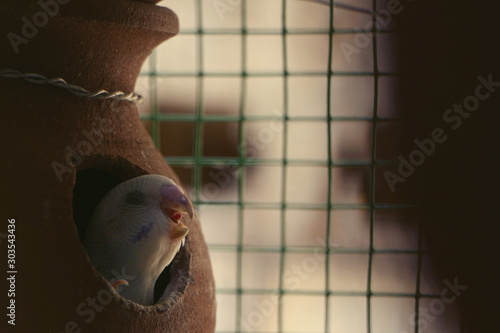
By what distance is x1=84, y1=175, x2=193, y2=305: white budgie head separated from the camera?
0.89 metres

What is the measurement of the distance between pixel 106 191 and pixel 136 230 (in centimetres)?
16

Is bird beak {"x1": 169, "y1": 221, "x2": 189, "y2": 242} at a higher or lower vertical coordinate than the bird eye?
lower

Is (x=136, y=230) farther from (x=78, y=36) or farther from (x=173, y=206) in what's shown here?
(x=78, y=36)

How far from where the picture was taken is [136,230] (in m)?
0.89

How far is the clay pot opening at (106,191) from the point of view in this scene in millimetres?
923

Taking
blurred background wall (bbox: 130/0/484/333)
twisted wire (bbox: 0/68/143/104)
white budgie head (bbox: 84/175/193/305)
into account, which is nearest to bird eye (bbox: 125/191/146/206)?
white budgie head (bbox: 84/175/193/305)

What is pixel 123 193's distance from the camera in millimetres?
904

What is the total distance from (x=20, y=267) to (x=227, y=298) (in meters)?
1.21

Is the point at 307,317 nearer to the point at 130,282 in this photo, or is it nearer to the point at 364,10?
the point at 364,10

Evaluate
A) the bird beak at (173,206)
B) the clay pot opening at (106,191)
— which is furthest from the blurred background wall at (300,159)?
the bird beak at (173,206)

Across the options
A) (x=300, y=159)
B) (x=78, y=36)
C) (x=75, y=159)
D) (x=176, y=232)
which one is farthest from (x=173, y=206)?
(x=300, y=159)

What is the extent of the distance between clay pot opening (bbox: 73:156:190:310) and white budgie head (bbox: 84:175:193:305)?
0.04m

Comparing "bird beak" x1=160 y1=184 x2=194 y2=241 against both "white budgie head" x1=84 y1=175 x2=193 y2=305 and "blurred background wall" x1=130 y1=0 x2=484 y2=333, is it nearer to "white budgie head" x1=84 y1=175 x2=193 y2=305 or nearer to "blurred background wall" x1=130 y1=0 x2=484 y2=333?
"white budgie head" x1=84 y1=175 x2=193 y2=305

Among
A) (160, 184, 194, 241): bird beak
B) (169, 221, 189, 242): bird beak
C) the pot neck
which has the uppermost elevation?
the pot neck
